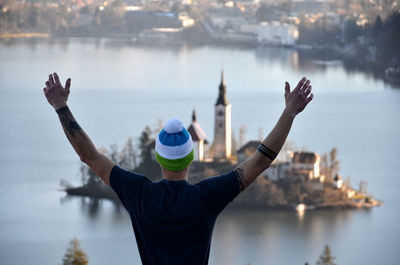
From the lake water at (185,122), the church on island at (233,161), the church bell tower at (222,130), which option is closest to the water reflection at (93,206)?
the lake water at (185,122)

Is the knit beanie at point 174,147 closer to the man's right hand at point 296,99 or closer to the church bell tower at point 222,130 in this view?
the man's right hand at point 296,99

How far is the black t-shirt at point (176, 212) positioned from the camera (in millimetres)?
668

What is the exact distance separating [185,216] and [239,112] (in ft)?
41.4

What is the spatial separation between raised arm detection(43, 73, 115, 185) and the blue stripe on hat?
40mm

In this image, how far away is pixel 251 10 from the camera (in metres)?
19.2

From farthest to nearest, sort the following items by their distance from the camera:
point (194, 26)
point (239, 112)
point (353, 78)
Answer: point (194, 26) → point (353, 78) → point (239, 112)

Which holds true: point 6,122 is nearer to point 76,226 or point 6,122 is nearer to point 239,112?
point 239,112

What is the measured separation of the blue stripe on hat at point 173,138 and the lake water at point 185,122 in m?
6.53

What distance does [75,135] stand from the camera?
0.70 meters

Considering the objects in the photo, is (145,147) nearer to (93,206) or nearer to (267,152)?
(93,206)

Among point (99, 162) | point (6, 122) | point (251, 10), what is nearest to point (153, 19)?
point (251, 10)

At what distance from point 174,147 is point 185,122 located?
11902 mm

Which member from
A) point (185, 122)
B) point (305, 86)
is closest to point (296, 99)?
point (305, 86)

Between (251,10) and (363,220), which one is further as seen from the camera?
(251,10)
